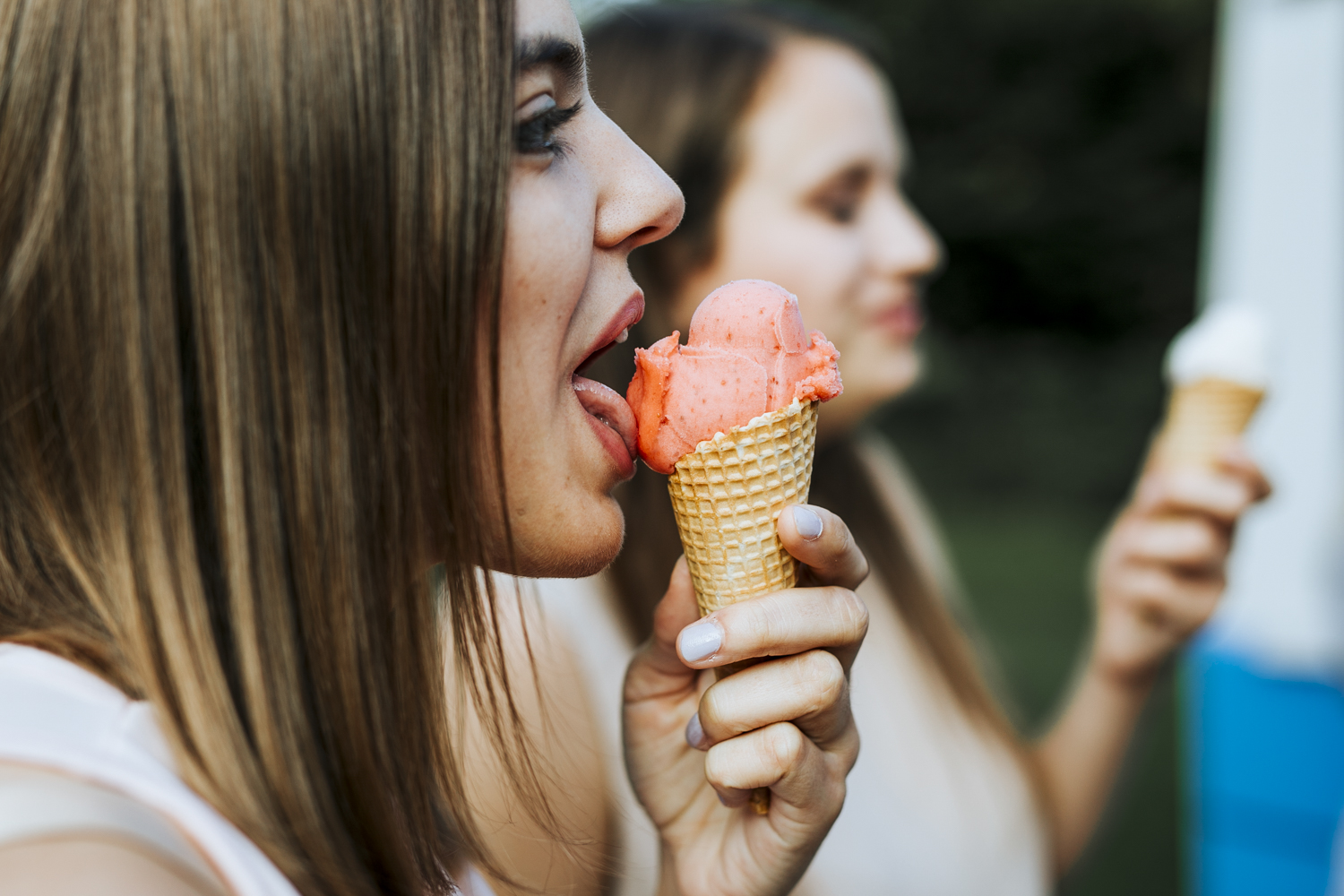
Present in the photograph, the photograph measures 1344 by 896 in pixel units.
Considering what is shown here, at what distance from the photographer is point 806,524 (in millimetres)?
1160

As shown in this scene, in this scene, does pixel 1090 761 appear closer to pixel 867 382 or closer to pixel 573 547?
pixel 867 382

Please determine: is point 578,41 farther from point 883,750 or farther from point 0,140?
point 883,750

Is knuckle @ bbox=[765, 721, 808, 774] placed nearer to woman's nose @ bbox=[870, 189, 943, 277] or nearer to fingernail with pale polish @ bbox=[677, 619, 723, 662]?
fingernail with pale polish @ bbox=[677, 619, 723, 662]

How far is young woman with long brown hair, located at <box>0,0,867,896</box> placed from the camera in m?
0.93

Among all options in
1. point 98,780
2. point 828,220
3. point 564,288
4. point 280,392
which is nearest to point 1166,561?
point 828,220

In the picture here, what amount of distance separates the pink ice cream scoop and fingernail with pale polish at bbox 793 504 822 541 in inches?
5.7

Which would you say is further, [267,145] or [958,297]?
[958,297]

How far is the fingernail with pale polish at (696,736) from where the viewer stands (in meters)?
1.22

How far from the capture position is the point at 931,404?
13945 mm

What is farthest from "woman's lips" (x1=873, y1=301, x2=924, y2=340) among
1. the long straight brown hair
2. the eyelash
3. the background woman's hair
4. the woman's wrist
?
the long straight brown hair

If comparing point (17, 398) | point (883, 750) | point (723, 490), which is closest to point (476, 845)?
point (723, 490)

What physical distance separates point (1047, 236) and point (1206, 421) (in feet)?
44.4

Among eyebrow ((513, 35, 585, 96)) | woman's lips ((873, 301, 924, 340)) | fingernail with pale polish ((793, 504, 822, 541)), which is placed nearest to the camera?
eyebrow ((513, 35, 585, 96))

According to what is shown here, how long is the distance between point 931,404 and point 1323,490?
10066mm
